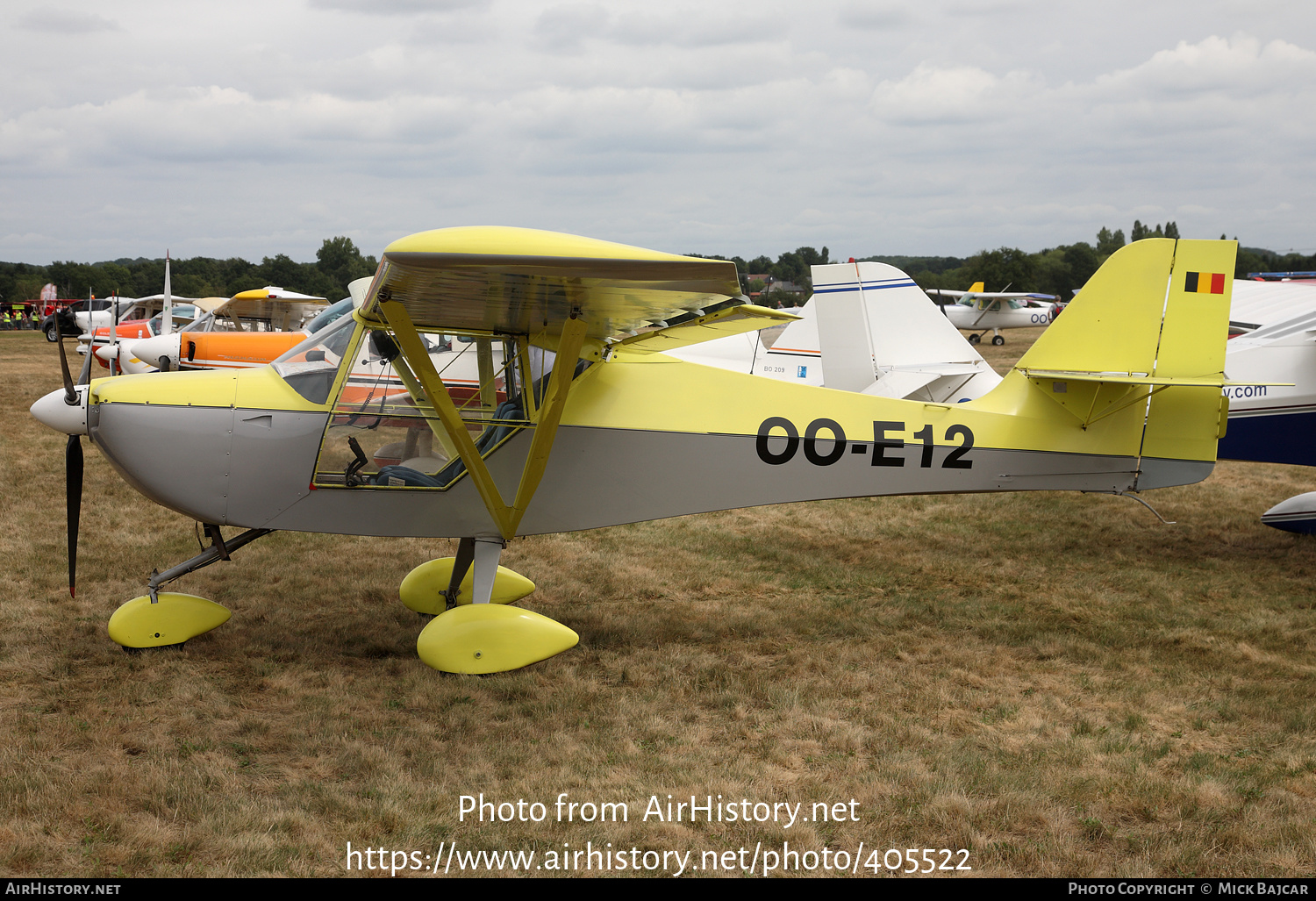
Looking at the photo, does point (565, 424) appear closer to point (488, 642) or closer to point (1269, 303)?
point (488, 642)

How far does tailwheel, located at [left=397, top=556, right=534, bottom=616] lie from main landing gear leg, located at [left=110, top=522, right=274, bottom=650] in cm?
118

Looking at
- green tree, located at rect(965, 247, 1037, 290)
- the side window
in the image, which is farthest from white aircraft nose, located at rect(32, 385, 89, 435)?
green tree, located at rect(965, 247, 1037, 290)

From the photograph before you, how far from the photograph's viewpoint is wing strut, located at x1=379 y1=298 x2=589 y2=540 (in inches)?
171

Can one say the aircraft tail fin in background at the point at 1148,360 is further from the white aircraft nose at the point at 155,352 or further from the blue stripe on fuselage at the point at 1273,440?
the white aircraft nose at the point at 155,352

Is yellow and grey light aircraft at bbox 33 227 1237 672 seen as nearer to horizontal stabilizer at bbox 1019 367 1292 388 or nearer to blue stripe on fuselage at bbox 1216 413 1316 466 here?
horizontal stabilizer at bbox 1019 367 1292 388

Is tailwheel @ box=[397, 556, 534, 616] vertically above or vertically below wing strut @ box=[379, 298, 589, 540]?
below

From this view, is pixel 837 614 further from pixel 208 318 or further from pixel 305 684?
pixel 208 318

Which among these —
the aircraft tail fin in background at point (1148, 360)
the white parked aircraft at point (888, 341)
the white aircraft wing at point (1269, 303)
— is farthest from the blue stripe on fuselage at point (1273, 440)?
the aircraft tail fin in background at point (1148, 360)

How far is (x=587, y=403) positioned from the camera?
5086mm

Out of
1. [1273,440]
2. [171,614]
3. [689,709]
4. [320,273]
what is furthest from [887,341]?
[320,273]

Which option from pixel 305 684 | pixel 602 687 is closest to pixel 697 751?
pixel 602 687

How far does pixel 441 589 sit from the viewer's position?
19.6 ft
